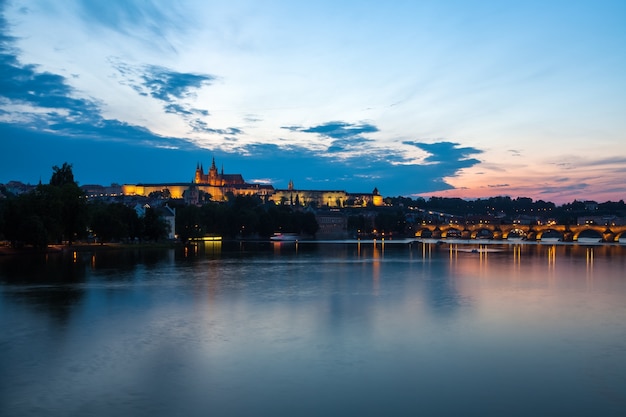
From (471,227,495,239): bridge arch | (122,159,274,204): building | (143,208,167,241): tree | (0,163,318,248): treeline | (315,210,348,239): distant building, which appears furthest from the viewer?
(122,159,274,204): building

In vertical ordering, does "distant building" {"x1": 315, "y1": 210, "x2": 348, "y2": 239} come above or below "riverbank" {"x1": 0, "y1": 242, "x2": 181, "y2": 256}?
above

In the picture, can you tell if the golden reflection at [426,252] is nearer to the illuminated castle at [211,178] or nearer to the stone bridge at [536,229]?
the stone bridge at [536,229]

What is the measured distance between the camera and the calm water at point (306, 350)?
388 inches

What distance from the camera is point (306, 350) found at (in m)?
13.4

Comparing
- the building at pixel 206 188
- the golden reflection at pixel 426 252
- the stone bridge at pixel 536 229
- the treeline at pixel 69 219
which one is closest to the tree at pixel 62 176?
the treeline at pixel 69 219

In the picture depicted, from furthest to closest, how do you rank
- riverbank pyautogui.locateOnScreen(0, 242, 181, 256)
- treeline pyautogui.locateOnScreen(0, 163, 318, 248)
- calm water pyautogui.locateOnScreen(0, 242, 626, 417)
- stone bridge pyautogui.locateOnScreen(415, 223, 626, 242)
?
stone bridge pyautogui.locateOnScreen(415, 223, 626, 242)
riverbank pyautogui.locateOnScreen(0, 242, 181, 256)
treeline pyautogui.locateOnScreen(0, 163, 318, 248)
calm water pyautogui.locateOnScreen(0, 242, 626, 417)

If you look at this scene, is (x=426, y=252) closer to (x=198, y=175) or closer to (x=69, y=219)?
(x=69, y=219)

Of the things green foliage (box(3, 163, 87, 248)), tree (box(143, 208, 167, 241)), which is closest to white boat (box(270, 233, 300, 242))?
tree (box(143, 208, 167, 241))

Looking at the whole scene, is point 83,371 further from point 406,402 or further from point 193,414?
point 406,402

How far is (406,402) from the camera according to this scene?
9.94m

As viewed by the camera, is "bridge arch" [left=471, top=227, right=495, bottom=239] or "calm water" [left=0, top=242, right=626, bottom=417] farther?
"bridge arch" [left=471, top=227, right=495, bottom=239]

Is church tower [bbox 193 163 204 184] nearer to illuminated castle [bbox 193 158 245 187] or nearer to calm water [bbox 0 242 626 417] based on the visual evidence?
illuminated castle [bbox 193 158 245 187]

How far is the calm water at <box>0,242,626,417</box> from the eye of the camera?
984cm

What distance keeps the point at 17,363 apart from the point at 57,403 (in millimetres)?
2889
